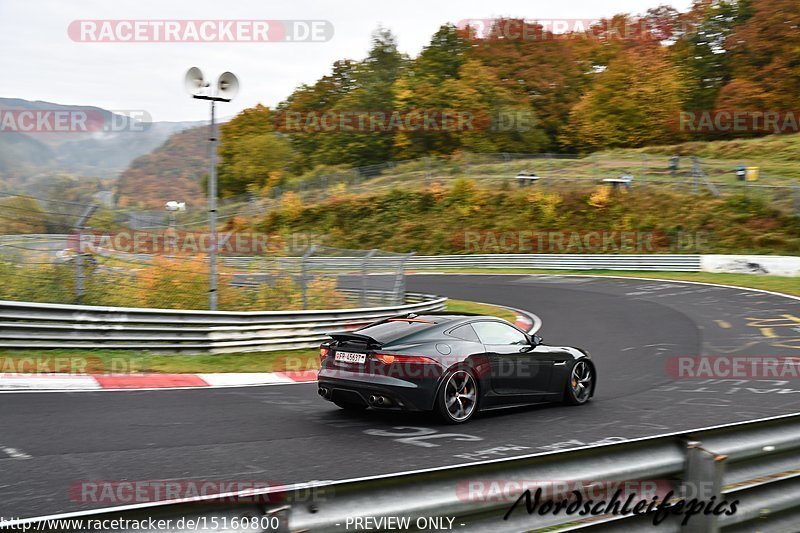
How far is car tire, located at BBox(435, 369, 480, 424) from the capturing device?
8680 millimetres

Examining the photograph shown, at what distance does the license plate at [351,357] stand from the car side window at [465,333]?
3.59 ft

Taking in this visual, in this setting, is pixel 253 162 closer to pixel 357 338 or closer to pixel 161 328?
pixel 161 328

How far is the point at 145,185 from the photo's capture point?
109188 millimetres

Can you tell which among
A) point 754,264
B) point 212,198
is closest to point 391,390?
point 212,198

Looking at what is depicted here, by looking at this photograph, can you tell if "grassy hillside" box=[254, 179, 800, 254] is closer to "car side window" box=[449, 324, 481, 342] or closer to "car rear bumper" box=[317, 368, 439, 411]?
"car side window" box=[449, 324, 481, 342]

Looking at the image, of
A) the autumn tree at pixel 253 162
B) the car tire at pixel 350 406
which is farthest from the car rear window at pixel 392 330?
the autumn tree at pixel 253 162

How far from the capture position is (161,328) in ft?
44.8

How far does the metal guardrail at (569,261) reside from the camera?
120ft

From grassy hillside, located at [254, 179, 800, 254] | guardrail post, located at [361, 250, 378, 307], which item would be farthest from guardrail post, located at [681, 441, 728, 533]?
grassy hillside, located at [254, 179, 800, 254]

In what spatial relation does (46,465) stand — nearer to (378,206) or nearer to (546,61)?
(378,206)

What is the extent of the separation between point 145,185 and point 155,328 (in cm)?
10126

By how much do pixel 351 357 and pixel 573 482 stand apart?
601cm

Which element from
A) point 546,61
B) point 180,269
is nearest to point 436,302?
point 180,269

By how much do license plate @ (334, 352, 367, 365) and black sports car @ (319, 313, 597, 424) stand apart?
0.01 meters
